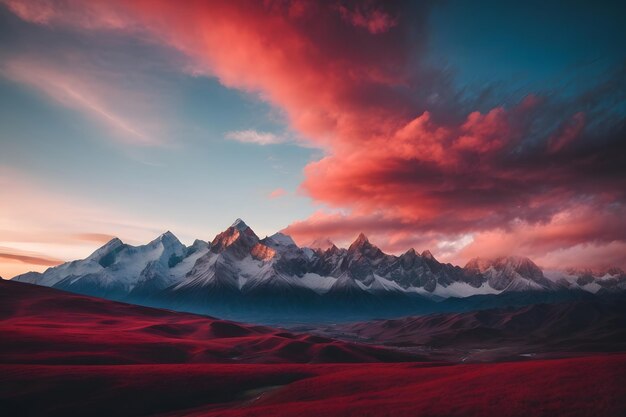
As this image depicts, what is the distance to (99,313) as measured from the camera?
176500 millimetres

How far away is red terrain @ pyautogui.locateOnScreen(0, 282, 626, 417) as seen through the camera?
42.2m

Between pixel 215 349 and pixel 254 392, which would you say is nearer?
pixel 254 392

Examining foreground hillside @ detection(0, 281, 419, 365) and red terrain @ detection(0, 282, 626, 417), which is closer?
red terrain @ detection(0, 282, 626, 417)

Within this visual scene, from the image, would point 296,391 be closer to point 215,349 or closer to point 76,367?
point 76,367

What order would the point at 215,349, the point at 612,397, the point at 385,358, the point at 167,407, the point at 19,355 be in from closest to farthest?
the point at 612,397 < the point at 167,407 < the point at 19,355 < the point at 215,349 < the point at 385,358

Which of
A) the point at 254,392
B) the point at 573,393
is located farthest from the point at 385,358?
the point at 573,393

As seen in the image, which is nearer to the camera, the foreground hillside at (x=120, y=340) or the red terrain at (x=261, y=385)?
the red terrain at (x=261, y=385)

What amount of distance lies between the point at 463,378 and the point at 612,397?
1836 centimetres

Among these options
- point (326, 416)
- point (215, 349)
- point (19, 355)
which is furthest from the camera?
point (215, 349)

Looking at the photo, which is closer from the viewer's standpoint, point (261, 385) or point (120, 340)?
point (261, 385)

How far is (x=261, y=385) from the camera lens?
235 ft

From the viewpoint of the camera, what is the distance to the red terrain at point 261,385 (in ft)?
138

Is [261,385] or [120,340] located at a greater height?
[120,340]

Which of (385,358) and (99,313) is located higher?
(99,313)
